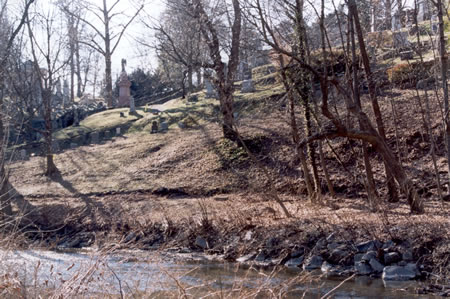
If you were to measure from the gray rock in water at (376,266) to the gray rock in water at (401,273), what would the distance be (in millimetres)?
269

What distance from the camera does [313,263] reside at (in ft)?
44.5

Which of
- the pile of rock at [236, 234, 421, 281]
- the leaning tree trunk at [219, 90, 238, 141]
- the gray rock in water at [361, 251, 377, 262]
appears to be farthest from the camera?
the leaning tree trunk at [219, 90, 238, 141]

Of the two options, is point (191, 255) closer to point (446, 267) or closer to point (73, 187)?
point (446, 267)

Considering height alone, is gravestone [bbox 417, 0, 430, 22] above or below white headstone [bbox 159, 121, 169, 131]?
above

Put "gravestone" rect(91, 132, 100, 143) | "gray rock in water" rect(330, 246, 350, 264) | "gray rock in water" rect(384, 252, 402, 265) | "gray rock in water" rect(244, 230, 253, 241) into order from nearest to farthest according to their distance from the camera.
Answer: "gray rock in water" rect(384, 252, 402, 265), "gray rock in water" rect(330, 246, 350, 264), "gray rock in water" rect(244, 230, 253, 241), "gravestone" rect(91, 132, 100, 143)

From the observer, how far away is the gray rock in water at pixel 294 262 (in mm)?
13852

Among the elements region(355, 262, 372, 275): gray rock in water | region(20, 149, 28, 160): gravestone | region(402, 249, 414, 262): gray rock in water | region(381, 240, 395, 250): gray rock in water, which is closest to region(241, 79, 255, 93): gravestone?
region(20, 149, 28, 160): gravestone

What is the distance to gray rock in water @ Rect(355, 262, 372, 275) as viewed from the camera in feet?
40.7

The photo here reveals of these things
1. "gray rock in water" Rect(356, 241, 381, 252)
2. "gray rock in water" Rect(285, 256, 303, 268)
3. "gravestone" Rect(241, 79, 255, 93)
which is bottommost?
"gray rock in water" Rect(285, 256, 303, 268)

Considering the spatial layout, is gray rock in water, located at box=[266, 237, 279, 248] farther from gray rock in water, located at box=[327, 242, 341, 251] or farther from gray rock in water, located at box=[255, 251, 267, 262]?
gray rock in water, located at box=[327, 242, 341, 251]

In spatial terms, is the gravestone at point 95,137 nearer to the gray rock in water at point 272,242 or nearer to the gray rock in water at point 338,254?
the gray rock in water at point 272,242

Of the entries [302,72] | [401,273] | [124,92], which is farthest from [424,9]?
[124,92]

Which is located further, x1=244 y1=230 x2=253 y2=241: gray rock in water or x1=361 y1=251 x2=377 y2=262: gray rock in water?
x1=244 y1=230 x2=253 y2=241: gray rock in water

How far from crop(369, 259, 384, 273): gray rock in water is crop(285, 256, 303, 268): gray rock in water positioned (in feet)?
6.45
